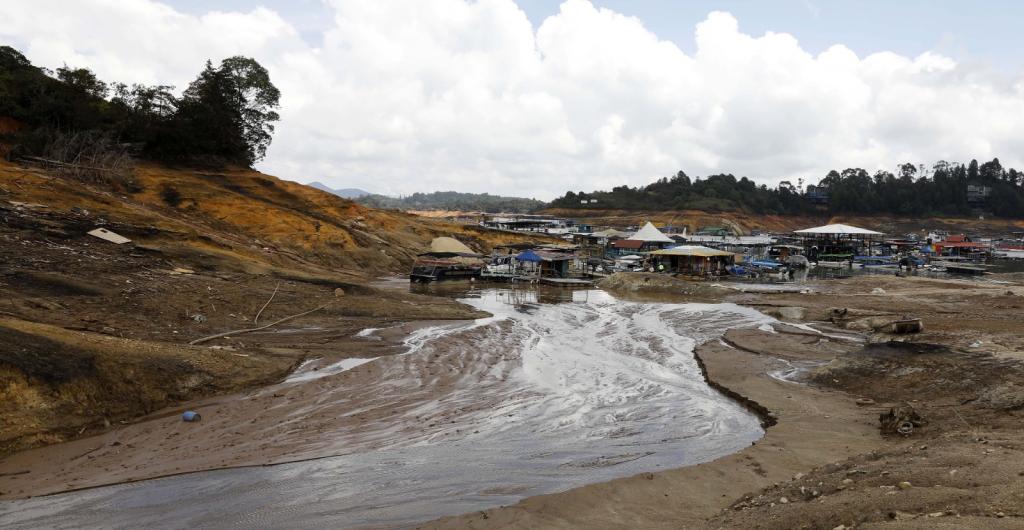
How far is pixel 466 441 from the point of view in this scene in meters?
11.3

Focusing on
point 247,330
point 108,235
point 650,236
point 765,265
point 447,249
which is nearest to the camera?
point 247,330

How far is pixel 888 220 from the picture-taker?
446ft

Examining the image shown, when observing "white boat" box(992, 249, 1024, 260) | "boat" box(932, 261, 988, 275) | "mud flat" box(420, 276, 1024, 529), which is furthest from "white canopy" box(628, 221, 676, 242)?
"white boat" box(992, 249, 1024, 260)

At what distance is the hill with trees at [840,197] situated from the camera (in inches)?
5389

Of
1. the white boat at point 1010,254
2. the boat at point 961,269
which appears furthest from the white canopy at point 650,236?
the white boat at point 1010,254

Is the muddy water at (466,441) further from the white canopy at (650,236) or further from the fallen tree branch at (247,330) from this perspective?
the white canopy at (650,236)

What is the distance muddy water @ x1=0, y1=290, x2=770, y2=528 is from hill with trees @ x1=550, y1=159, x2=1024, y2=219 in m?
117

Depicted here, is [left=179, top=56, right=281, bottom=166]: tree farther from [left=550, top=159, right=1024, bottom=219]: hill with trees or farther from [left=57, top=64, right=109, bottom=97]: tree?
[left=550, top=159, right=1024, bottom=219]: hill with trees

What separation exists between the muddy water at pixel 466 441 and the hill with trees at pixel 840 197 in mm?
117167

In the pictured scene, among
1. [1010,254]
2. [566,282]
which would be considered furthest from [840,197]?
[566,282]

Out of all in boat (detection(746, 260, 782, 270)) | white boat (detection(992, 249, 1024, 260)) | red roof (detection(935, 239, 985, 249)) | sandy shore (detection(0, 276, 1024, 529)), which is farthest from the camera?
white boat (detection(992, 249, 1024, 260))

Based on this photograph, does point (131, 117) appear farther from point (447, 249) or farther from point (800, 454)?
point (800, 454)

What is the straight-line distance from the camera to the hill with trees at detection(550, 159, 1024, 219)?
449 feet

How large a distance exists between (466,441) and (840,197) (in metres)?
153
